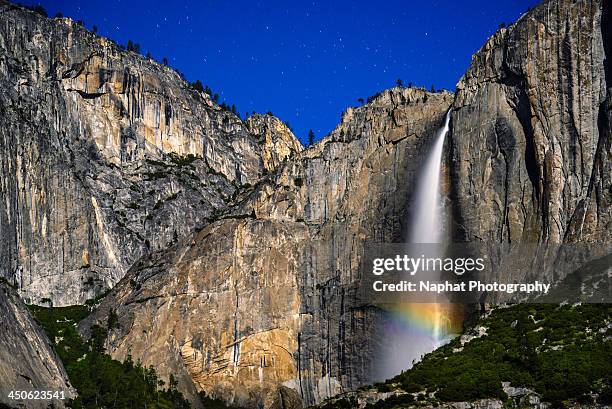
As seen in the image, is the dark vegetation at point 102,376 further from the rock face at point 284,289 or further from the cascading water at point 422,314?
the cascading water at point 422,314

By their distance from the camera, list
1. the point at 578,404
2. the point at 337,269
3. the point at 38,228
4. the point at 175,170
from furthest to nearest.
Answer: the point at 175,170 → the point at 38,228 → the point at 337,269 → the point at 578,404

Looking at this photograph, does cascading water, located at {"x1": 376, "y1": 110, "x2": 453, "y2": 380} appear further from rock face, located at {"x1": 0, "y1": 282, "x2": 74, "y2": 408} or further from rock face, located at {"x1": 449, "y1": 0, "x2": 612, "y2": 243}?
rock face, located at {"x1": 0, "y1": 282, "x2": 74, "y2": 408}

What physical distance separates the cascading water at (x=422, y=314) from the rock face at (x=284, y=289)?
2127 millimetres

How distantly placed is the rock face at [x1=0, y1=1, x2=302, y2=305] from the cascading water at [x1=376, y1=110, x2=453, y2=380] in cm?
4441

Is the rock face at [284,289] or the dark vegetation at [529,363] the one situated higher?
the rock face at [284,289]

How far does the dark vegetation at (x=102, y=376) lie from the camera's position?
120 metres

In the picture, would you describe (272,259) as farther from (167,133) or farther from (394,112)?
(167,133)

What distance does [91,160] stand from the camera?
16712 centimetres

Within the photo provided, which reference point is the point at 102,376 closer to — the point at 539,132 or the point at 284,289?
the point at 284,289

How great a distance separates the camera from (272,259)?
137125 mm

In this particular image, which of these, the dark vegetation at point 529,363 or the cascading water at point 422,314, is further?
the cascading water at point 422,314

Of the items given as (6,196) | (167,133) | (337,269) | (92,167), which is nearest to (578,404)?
(337,269)

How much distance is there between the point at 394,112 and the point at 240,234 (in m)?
22.6

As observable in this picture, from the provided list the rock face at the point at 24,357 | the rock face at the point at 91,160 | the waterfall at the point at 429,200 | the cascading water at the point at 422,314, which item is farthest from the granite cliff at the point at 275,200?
the rock face at the point at 24,357
